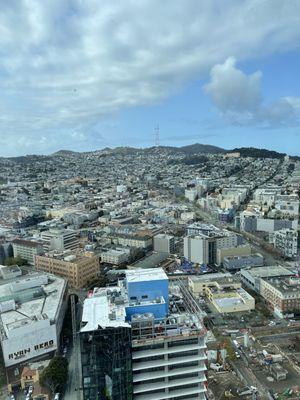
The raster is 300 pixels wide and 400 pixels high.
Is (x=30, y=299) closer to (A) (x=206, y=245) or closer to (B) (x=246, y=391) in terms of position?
(B) (x=246, y=391)

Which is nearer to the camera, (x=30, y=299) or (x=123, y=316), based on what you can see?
(x=123, y=316)

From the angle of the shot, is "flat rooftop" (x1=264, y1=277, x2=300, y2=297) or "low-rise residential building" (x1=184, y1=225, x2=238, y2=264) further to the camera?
"low-rise residential building" (x1=184, y1=225, x2=238, y2=264)

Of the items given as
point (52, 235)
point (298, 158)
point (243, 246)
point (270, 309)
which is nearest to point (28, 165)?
point (298, 158)

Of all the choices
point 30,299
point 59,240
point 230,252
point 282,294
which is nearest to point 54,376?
point 30,299

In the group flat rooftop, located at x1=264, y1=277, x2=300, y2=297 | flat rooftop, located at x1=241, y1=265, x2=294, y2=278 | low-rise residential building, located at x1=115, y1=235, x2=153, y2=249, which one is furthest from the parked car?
low-rise residential building, located at x1=115, y1=235, x2=153, y2=249

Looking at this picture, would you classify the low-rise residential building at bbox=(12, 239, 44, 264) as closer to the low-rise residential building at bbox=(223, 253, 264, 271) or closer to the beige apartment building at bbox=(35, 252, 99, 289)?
the beige apartment building at bbox=(35, 252, 99, 289)

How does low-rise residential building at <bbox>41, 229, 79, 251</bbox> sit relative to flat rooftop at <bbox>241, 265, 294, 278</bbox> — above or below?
above

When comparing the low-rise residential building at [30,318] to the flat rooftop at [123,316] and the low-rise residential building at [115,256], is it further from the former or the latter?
the low-rise residential building at [115,256]
